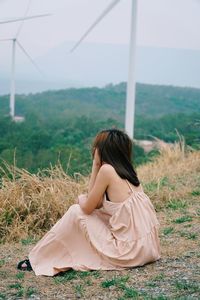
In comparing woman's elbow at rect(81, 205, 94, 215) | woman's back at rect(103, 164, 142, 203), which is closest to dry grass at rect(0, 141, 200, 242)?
woman's elbow at rect(81, 205, 94, 215)

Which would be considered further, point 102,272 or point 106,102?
point 106,102

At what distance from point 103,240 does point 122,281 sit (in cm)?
46

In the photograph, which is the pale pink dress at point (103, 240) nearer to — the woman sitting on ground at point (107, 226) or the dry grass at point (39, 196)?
the woman sitting on ground at point (107, 226)

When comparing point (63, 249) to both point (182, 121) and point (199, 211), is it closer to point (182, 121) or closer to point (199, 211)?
point (199, 211)

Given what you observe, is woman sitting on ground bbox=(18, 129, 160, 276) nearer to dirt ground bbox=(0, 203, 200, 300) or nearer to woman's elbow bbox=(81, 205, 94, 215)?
woman's elbow bbox=(81, 205, 94, 215)

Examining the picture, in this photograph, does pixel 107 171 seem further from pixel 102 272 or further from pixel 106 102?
pixel 106 102

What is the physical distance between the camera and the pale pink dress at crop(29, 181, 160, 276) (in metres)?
4.85

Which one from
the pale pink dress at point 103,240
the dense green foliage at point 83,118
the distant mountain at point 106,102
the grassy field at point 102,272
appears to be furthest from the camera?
the distant mountain at point 106,102

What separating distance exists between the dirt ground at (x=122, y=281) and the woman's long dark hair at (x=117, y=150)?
2.44 ft

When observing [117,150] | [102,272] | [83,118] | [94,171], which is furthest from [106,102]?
[102,272]

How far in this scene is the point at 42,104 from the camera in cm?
5028

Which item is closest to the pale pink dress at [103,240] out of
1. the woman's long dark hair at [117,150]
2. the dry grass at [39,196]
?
the woman's long dark hair at [117,150]

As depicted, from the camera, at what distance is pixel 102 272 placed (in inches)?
189

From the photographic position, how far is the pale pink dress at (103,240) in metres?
4.85
